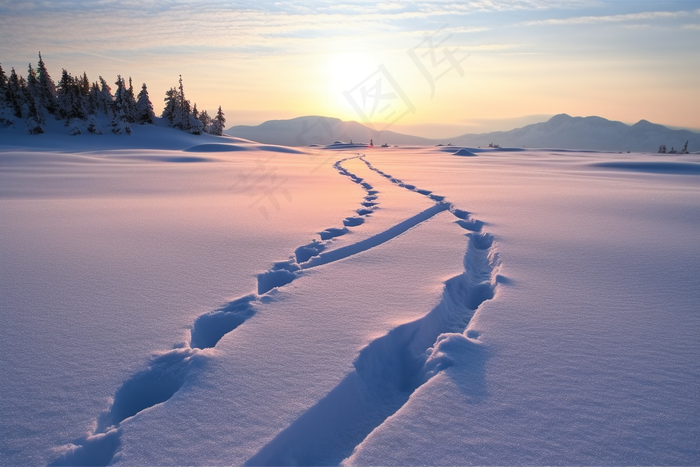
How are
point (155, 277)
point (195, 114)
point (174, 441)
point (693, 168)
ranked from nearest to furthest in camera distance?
point (174, 441)
point (155, 277)
point (693, 168)
point (195, 114)

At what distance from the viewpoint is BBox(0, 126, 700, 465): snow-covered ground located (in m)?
1.35

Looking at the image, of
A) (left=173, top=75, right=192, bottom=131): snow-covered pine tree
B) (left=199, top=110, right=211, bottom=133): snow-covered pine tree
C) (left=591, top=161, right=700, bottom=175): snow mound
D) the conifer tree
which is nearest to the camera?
(left=591, top=161, right=700, bottom=175): snow mound

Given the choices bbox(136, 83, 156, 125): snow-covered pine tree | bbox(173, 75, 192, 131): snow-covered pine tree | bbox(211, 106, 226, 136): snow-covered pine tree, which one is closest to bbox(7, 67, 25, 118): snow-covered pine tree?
A: bbox(136, 83, 156, 125): snow-covered pine tree


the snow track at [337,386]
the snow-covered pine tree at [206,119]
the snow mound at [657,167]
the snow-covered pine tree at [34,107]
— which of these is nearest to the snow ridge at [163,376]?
the snow track at [337,386]

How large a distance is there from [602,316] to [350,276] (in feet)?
5.14

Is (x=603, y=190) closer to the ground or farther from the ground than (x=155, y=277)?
farther from the ground

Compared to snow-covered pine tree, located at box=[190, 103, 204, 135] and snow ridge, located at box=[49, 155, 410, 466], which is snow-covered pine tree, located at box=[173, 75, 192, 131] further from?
snow ridge, located at box=[49, 155, 410, 466]

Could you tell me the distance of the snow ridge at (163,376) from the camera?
1306 mm

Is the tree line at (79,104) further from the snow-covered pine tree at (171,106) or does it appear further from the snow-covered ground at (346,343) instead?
the snow-covered ground at (346,343)

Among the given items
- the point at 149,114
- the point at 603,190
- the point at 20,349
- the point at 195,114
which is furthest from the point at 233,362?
the point at 195,114

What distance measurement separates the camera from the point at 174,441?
1335 mm

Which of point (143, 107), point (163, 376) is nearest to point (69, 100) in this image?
point (143, 107)

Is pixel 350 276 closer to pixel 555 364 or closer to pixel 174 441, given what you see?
pixel 555 364

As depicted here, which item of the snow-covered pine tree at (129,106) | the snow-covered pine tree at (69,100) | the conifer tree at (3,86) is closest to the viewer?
the conifer tree at (3,86)
